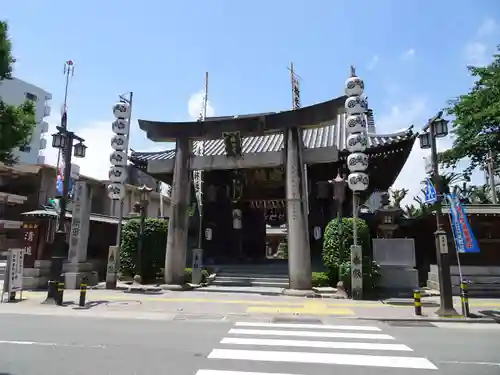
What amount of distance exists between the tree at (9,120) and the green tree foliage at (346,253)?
1340 cm

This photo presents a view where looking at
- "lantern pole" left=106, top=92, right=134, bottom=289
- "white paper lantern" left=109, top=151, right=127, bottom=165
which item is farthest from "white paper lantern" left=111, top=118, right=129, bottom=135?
"white paper lantern" left=109, top=151, right=127, bottom=165

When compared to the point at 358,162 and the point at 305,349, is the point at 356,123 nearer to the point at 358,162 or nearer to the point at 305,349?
the point at 358,162

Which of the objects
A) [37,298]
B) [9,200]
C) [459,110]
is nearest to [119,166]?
[37,298]

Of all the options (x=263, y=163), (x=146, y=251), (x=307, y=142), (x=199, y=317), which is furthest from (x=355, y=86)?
(x=146, y=251)

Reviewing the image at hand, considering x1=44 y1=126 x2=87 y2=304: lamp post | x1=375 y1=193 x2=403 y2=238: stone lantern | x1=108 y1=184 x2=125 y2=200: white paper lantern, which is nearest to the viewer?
x1=44 y1=126 x2=87 y2=304: lamp post

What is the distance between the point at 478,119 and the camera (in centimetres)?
1677

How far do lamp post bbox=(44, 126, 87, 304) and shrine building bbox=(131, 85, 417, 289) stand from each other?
5.24 metres

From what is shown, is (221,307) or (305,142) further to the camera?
(305,142)

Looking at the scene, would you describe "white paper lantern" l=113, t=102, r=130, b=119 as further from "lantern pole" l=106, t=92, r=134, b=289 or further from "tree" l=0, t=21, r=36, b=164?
"tree" l=0, t=21, r=36, b=164

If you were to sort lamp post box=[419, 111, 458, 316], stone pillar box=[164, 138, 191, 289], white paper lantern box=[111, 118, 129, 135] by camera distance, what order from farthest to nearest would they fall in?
white paper lantern box=[111, 118, 129, 135]
stone pillar box=[164, 138, 191, 289]
lamp post box=[419, 111, 458, 316]

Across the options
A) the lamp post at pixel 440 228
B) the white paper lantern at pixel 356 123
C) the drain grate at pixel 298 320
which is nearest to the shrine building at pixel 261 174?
the white paper lantern at pixel 356 123

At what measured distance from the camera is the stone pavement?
40.4ft

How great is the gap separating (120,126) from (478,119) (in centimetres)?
1752

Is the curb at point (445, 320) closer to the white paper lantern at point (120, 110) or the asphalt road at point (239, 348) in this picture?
the asphalt road at point (239, 348)
